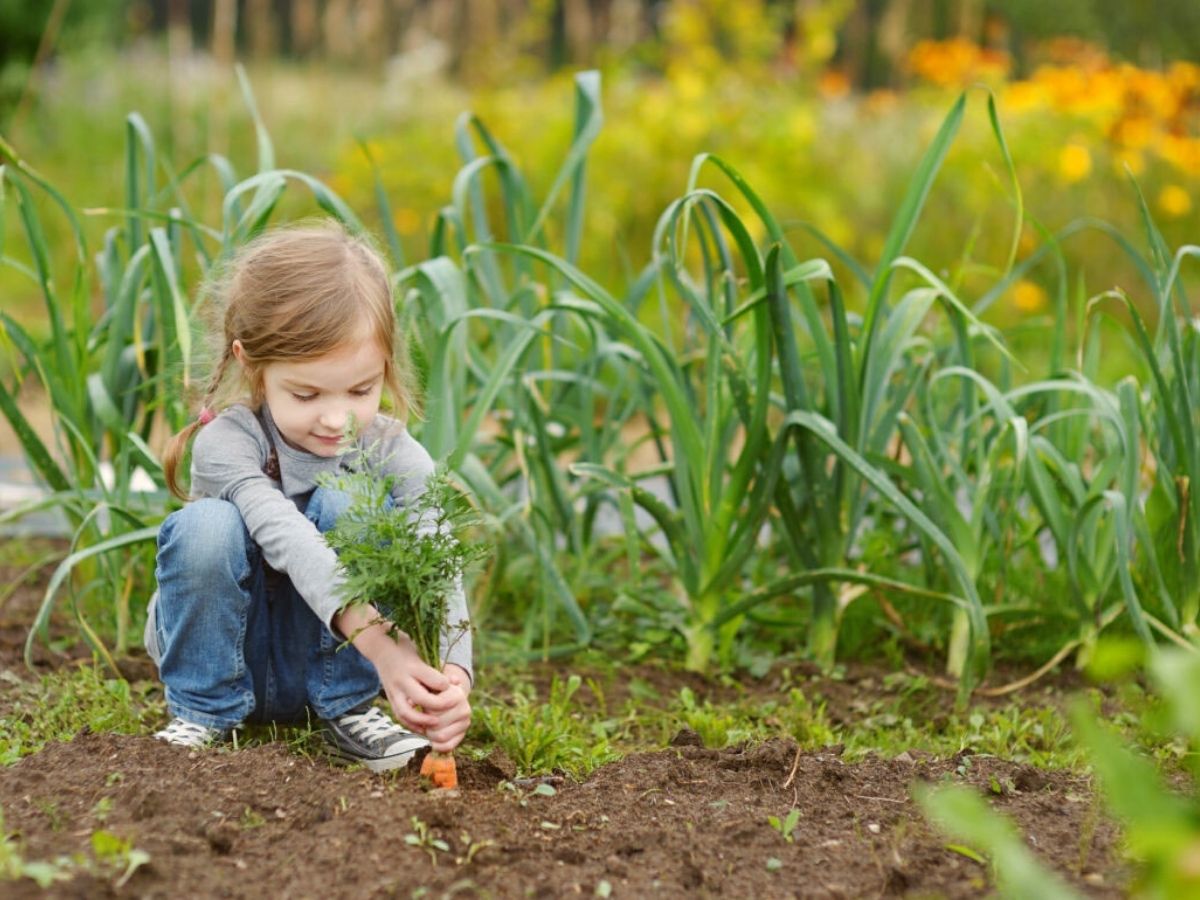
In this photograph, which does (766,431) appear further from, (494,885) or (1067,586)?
(494,885)

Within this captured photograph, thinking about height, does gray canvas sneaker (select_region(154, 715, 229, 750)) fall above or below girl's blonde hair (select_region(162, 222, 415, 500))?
below

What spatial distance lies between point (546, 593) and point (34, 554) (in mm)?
1216

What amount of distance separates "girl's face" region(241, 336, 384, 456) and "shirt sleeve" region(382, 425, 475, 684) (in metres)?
0.07

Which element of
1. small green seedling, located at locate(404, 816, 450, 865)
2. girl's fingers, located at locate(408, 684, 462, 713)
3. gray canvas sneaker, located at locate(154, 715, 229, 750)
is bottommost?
gray canvas sneaker, located at locate(154, 715, 229, 750)

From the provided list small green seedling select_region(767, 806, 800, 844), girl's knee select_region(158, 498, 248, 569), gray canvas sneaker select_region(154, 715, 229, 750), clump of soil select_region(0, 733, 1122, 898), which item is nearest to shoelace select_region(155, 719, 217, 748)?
gray canvas sneaker select_region(154, 715, 229, 750)

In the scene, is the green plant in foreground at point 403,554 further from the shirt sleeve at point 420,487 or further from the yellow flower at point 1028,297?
the yellow flower at point 1028,297

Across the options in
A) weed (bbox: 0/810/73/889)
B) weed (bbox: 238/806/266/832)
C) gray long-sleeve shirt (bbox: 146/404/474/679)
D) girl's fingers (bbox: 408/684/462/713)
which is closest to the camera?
weed (bbox: 0/810/73/889)

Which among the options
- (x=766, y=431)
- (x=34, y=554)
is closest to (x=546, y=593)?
(x=766, y=431)

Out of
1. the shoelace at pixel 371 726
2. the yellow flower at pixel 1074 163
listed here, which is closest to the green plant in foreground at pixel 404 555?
the shoelace at pixel 371 726

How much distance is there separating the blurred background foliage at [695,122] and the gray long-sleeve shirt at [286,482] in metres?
2.54

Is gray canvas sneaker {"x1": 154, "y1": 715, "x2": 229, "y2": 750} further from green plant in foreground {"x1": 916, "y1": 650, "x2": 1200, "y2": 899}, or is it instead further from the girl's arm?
green plant in foreground {"x1": 916, "y1": 650, "x2": 1200, "y2": 899}

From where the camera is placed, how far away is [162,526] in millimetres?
1953

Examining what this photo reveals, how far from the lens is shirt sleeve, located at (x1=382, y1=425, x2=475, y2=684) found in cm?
180

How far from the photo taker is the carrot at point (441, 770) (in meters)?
1.72
